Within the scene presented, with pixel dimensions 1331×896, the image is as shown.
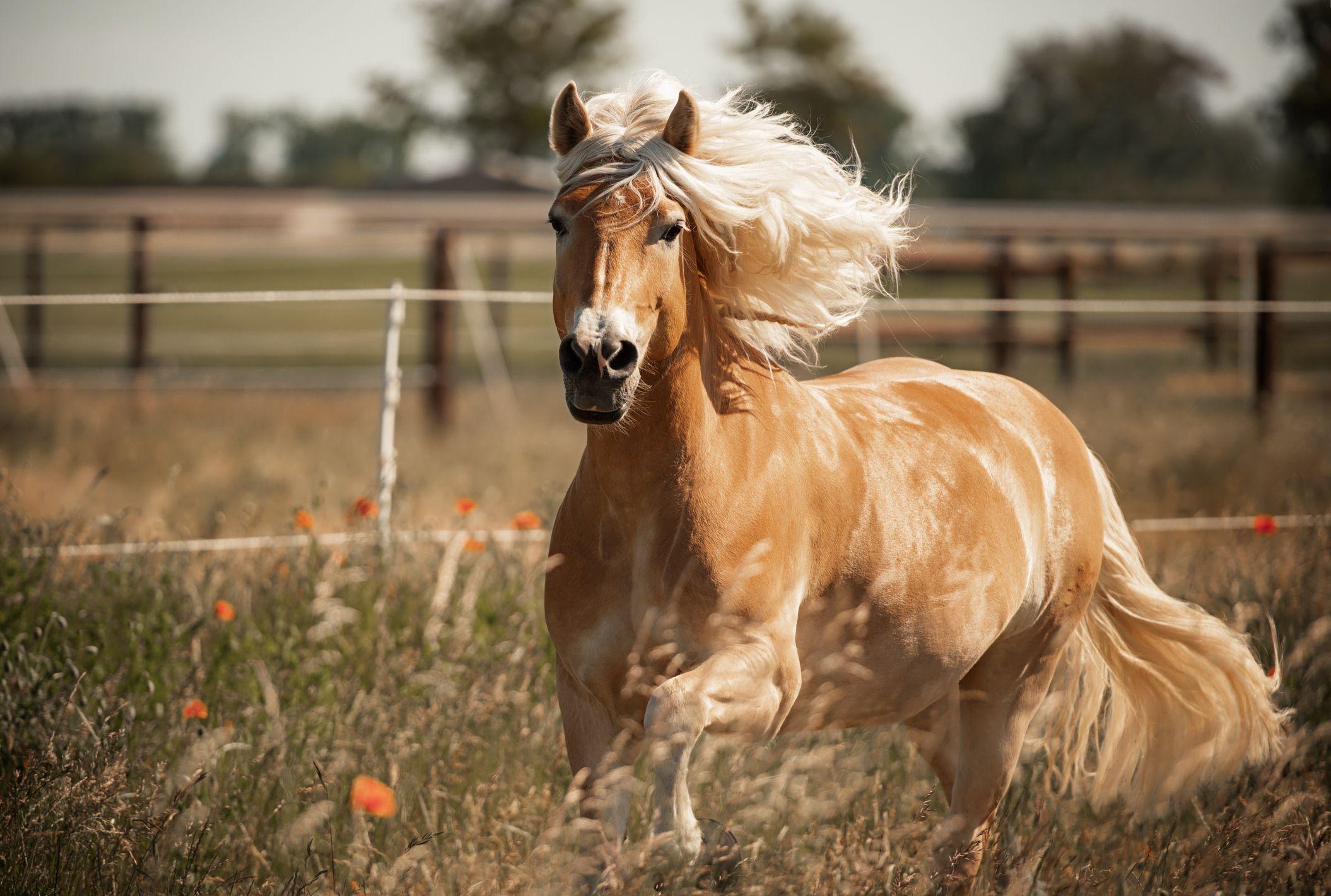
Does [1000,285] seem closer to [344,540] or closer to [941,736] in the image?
[344,540]

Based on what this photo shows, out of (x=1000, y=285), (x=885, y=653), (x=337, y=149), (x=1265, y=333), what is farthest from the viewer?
(x=337, y=149)

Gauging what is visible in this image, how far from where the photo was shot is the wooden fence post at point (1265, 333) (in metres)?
9.67

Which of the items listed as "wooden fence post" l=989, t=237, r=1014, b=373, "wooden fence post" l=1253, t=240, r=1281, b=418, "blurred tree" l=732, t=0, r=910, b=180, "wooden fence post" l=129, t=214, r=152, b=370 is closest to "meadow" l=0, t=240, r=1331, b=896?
"wooden fence post" l=1253, t=240, r=1281, b=418

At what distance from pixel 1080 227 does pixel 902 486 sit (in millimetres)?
11523

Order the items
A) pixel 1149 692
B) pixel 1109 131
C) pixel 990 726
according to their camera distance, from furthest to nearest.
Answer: pixel 1109 131, pixel 1149 692, pixel 990 726

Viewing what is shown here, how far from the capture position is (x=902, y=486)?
2840 millimetres

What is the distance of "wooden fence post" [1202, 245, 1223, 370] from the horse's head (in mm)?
12663

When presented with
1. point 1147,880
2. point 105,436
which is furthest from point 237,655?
point 105,436

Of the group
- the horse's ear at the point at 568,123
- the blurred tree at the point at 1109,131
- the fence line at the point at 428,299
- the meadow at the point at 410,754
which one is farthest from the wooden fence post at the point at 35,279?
the blurred tree at the point at 1109,131

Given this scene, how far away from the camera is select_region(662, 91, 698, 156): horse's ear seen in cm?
247

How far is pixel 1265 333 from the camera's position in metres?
9.80

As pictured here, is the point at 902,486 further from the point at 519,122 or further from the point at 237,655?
the point at 519,122

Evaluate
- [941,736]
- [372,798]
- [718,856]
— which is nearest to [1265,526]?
[941,736]

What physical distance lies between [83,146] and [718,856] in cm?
6997
